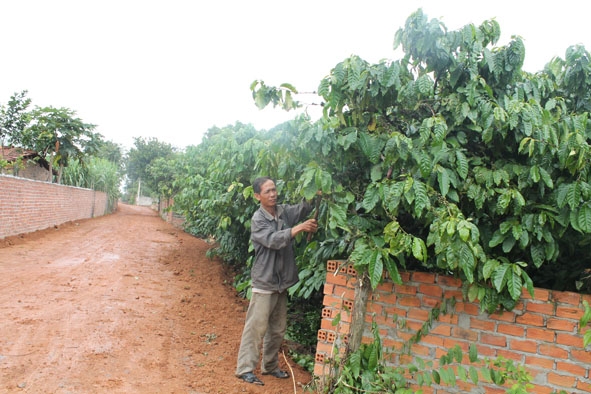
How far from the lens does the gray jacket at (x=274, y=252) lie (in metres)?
3.28

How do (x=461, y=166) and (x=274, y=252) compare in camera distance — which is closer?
(x=461, y=166)

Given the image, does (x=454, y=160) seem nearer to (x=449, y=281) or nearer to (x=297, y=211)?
(x=449, y=281)

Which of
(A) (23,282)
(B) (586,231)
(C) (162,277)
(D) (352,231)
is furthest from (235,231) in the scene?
(B) (586,231)

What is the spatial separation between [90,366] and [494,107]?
343cm

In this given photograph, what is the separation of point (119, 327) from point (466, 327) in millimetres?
3245

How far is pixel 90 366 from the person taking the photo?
3.26m

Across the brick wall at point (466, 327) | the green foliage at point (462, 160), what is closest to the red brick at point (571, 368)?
the brick wall at point (466, 327)

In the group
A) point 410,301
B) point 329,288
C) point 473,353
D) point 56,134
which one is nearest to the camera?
point 473,353

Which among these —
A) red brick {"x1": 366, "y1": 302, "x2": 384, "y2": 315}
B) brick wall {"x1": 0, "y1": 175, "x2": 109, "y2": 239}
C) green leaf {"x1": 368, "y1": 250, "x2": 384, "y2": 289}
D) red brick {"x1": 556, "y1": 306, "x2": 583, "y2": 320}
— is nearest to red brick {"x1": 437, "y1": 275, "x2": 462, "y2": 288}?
red brick {"x1": 366, "y1": 302, "x2": 384, "y2": 315}

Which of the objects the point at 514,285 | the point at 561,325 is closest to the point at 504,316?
the point at 561,325

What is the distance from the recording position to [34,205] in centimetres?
1118

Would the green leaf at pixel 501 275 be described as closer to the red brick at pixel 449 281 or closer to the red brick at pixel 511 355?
the red brick at pixel 449 281

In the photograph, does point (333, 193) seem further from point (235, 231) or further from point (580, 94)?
point (235, 231)

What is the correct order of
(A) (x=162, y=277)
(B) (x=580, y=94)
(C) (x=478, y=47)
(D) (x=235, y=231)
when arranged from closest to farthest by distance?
(C) (x=478, y=47) → (B) (x=580, y=94) → (D) (x=235, y=231) → (A) (x=162, y=277)
